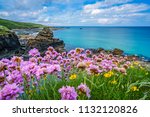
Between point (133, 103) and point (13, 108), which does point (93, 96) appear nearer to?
point (133, 103)

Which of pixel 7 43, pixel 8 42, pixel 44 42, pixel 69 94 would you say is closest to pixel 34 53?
pixel 69 94

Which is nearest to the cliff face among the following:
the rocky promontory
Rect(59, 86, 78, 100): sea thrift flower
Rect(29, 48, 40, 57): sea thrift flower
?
the rocky promontory

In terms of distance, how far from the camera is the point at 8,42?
1855 inches

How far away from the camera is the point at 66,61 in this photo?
27.0 ft

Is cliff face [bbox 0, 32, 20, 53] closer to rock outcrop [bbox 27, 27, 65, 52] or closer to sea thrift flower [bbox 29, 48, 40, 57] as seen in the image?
rock outcrop [bbox 27, 27, 65, 52]

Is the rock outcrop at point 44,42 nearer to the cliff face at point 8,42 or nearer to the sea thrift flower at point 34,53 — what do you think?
the cliff face at point 8,42

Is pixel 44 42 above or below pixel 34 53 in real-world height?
below

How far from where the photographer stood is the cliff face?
4443 cm

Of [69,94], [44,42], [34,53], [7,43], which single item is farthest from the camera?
[44,42]

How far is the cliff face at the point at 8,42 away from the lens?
44434 millimetres

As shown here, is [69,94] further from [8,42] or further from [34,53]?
[8,42]

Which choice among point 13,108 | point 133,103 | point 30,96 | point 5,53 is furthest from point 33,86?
point 5,53

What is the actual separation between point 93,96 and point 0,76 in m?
1.50

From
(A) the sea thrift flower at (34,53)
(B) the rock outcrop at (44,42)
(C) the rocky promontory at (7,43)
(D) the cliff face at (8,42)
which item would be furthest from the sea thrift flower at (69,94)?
(B) the rock outcrop at (44,42)
